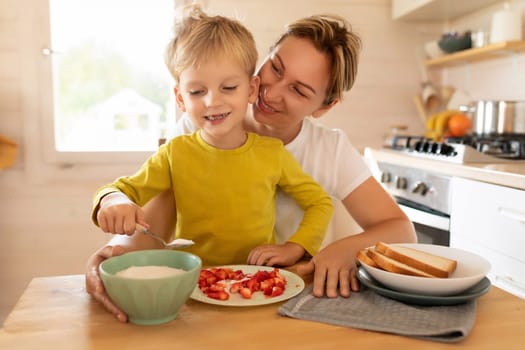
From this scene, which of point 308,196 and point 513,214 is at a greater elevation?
point 308,196

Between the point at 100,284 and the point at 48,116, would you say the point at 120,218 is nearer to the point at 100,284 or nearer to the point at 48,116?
the point at 100,284

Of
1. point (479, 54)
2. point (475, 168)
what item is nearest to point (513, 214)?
point (475, 168)

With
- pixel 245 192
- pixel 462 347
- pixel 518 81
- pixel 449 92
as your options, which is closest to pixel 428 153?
pixel 518 81

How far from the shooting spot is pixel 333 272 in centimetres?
88

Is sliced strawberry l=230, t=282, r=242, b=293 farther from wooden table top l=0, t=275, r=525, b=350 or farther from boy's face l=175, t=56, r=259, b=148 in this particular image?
boy's face l=175, t=56, r=259, b=148

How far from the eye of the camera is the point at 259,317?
0.74 metres

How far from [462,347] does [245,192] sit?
62 centimetres

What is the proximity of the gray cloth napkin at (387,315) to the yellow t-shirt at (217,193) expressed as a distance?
13.5 inches

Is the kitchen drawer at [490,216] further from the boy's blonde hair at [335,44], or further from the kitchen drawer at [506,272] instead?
the boy's blonde hair at [335,44]

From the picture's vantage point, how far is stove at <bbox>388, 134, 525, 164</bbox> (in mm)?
2047

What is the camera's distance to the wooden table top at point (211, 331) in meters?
0.65

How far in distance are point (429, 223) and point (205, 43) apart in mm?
1453

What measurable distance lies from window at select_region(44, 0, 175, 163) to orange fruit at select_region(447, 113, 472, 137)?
1519 mm

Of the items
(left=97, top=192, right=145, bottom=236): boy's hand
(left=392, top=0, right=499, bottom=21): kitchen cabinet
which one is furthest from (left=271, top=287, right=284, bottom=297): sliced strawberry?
(left=392, top=0, right=499, bottom=21): kitchen cabinet
